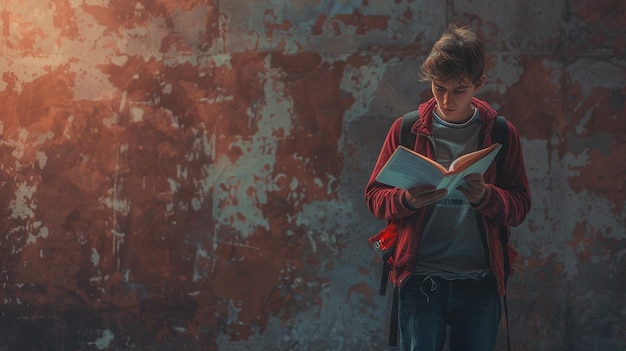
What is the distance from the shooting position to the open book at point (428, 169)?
2.37 m

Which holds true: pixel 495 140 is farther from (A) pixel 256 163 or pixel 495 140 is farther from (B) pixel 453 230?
(A) pixel 256 163

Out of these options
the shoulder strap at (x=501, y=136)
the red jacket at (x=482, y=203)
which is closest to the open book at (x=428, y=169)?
the red jacket at (x=482, y=203)

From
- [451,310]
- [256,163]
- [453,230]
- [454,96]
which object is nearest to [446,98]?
[454,96]

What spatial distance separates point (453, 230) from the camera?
262 centimetres

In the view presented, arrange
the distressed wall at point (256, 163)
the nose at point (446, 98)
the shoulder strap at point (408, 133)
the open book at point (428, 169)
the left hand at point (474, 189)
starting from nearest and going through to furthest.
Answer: the open book at point (428, 169)
the left hand at point (474, 189)
the nose at point (446, 98)
the shoulder strap at point (408, 133)
the distressed wall at point (256, 163)

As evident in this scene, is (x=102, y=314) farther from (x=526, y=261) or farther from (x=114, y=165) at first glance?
(x=526, y=261)

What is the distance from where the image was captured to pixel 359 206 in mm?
4340

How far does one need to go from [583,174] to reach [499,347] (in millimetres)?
1067

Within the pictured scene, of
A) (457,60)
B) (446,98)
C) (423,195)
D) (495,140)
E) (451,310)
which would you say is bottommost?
(451,310)

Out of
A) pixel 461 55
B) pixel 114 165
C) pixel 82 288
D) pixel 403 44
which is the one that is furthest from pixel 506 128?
pixel 82 288

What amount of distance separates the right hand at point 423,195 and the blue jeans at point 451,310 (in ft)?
0.95

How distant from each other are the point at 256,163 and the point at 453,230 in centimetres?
197

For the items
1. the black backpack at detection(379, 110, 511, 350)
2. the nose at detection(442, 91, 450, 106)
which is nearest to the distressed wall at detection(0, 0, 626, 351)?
the black backpack at detection(379, 110, 511, 350)

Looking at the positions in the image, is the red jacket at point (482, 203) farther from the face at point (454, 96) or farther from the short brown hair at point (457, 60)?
the short brown hair at point (457, 60)
